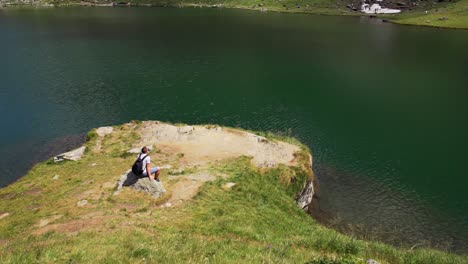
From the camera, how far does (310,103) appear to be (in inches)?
2972

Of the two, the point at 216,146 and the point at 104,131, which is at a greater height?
the point at 216,146

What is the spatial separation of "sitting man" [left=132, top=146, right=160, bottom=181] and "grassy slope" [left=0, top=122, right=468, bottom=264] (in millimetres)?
1882

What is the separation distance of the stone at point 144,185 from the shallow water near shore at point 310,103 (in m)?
19.3

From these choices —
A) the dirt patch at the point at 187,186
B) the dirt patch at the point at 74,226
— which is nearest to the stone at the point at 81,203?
the dirt patch at the point at 74,226

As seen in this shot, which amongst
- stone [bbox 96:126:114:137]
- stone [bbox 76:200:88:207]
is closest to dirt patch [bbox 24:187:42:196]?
stone [bbox 76:200:88:207]

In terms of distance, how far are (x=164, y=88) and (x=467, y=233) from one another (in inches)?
2524

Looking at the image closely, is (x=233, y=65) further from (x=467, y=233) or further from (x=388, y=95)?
(x=467, y=233)

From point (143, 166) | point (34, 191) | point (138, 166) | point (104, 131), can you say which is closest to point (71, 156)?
point (34, 191)

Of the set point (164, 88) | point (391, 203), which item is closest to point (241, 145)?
point (391, 203)

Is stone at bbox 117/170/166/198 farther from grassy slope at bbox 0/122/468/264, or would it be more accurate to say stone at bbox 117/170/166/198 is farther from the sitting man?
grassy slope at bbox 0/122/468/264

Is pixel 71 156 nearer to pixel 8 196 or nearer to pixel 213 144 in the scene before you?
pixel 8 196

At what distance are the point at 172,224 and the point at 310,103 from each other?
178 ft

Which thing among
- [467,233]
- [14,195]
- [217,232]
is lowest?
[467,233]

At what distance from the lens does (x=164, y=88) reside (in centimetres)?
8325
